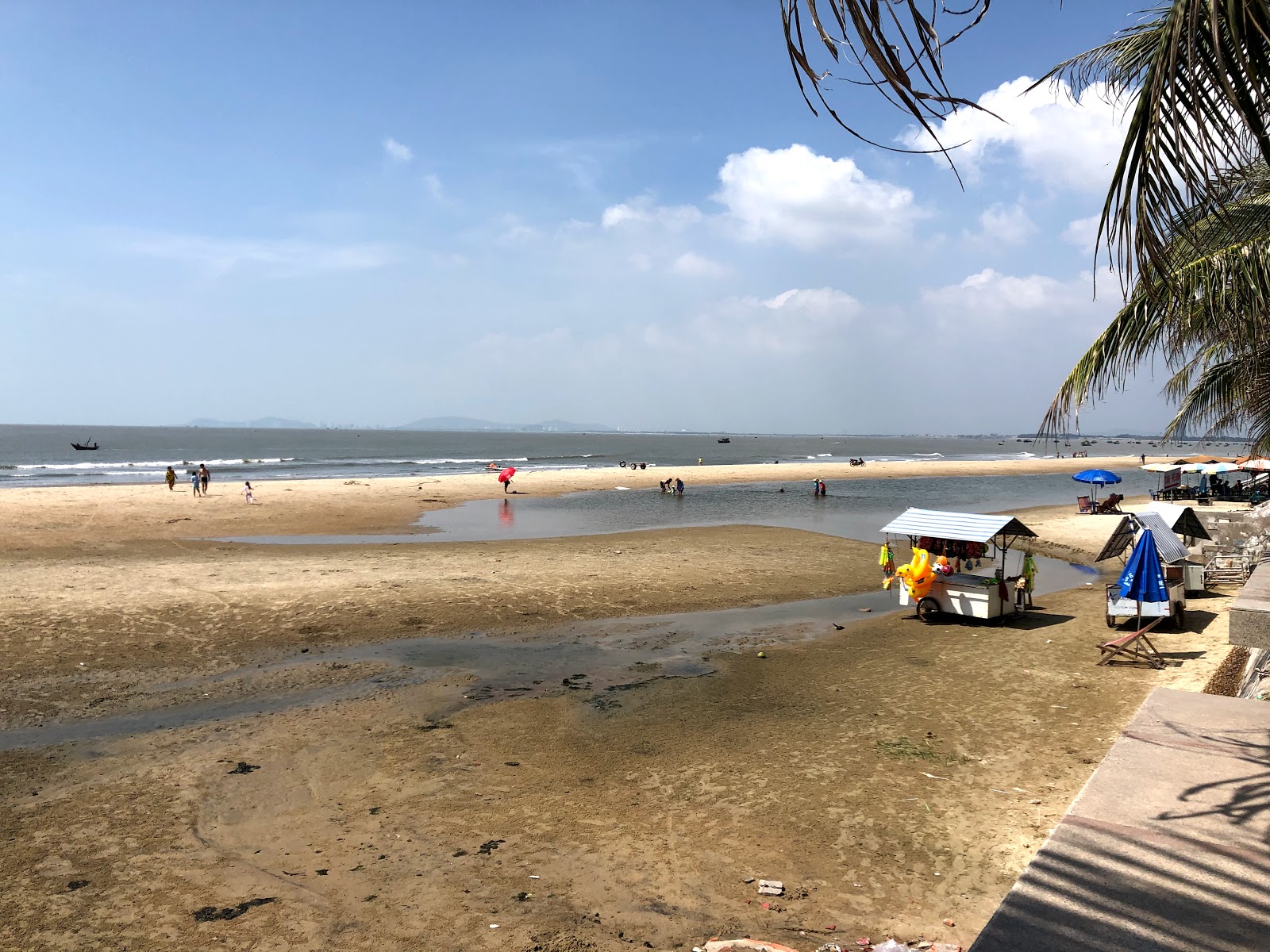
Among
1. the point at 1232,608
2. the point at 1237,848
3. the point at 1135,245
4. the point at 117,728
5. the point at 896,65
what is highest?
the point at 896,65

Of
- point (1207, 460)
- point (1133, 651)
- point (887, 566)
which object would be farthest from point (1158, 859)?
point (1207, 460)

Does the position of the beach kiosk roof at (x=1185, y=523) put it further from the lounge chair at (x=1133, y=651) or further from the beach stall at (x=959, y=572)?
the lounge chair at (x=1133, y=651)

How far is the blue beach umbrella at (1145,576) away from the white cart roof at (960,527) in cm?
244

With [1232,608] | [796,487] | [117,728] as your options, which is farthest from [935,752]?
[796,487]

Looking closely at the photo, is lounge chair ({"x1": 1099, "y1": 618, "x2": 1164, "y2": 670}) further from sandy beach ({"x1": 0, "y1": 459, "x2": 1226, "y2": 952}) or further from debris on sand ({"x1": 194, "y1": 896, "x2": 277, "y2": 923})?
debris on sand ({"x1": 194, "y1": 896, "x2": 277, "y2": 923})

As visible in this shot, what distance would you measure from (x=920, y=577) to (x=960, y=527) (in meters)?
1.30

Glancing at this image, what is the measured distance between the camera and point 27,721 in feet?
32.9

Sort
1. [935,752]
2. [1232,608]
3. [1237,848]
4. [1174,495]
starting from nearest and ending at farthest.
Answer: [1237,848], [1232,608], [935,752], [1174,495]

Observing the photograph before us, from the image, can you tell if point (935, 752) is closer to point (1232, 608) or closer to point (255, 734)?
point (1232, 608)

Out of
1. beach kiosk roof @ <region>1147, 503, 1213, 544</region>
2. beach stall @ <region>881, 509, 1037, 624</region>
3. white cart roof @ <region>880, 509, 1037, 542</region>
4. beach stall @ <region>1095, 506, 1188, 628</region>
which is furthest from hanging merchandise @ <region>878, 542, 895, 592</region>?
beach kiosk roof @ <region>1147, 503, 1213, 544</region>

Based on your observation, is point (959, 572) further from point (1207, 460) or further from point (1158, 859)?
point (1207, 460)

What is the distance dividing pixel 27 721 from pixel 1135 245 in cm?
1270

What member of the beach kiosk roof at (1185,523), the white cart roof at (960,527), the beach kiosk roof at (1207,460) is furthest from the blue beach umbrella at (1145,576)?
the beach kiosk roof at (1207,460)

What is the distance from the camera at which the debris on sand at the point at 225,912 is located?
5.72m
